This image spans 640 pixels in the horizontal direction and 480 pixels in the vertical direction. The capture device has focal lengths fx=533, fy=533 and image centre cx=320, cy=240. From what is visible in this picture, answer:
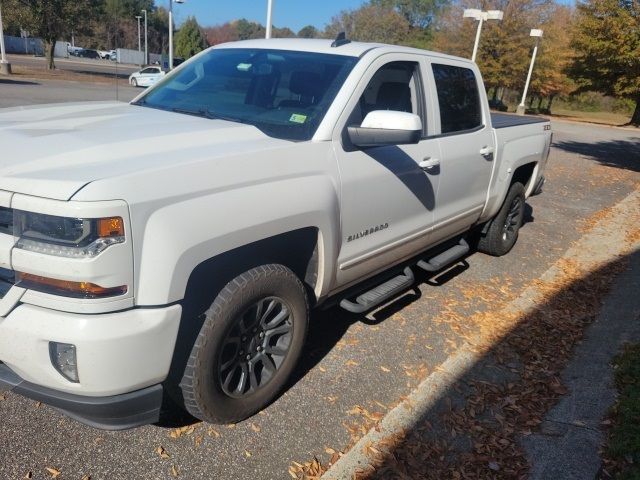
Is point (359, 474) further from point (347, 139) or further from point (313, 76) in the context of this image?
point (313, 76)

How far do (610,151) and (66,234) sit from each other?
834 inches

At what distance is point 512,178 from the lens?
18.5ft

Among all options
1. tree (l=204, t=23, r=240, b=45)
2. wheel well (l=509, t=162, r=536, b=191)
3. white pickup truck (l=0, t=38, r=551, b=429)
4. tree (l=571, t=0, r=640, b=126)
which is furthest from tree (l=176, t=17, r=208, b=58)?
white pickup truck (l=0, t=38, r=551, b=429)

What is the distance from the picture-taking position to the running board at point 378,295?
3377mm

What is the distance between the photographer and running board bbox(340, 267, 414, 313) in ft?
11.1

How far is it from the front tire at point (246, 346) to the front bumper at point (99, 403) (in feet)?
0.77

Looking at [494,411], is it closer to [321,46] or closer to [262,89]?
[262,89]

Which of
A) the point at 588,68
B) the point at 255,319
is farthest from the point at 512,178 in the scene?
the point at 588,68

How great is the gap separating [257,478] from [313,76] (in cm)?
234

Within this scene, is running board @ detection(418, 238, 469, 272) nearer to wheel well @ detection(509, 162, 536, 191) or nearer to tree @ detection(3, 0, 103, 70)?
wheel well @ detection(509, 162, 536, 191)

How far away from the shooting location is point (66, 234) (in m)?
1.99

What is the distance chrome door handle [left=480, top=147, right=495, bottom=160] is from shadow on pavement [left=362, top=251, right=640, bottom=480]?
1408 mm

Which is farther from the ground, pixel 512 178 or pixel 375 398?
pixel 512 178

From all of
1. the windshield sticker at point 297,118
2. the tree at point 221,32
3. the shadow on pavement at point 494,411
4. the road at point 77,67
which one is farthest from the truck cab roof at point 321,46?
the tree at point 221,32
